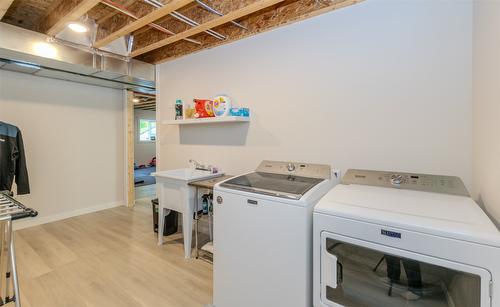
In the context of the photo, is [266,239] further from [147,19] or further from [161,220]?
[147,19]

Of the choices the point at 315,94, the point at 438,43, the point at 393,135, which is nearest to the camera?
the point at 438,43

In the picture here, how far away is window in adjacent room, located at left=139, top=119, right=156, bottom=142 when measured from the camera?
9.55 meters

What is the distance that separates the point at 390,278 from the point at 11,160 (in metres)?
4.03

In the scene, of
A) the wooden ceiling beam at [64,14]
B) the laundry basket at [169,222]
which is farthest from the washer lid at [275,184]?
the wooden ceiling beam at [64,14]

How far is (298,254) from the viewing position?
1.37 m

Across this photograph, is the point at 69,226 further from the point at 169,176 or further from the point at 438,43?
the point at 438,43

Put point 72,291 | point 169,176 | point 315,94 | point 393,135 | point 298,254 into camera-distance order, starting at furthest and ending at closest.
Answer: point 169,176 → point 315,94 → point 72,291 → point 393,135 → point 298,254

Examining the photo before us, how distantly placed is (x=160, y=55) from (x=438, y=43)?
3270mm

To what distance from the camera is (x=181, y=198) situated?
265 centimetres

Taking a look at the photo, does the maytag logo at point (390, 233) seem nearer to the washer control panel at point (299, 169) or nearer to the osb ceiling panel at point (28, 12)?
the washer control panel at point (299, 169)

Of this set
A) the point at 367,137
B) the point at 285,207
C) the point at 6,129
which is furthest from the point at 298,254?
the point at 6,129

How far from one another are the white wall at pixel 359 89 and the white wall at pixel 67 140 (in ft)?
7.96

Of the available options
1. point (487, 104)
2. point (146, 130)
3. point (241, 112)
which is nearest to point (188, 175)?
point (241, 112)

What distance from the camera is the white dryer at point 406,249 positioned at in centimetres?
94
